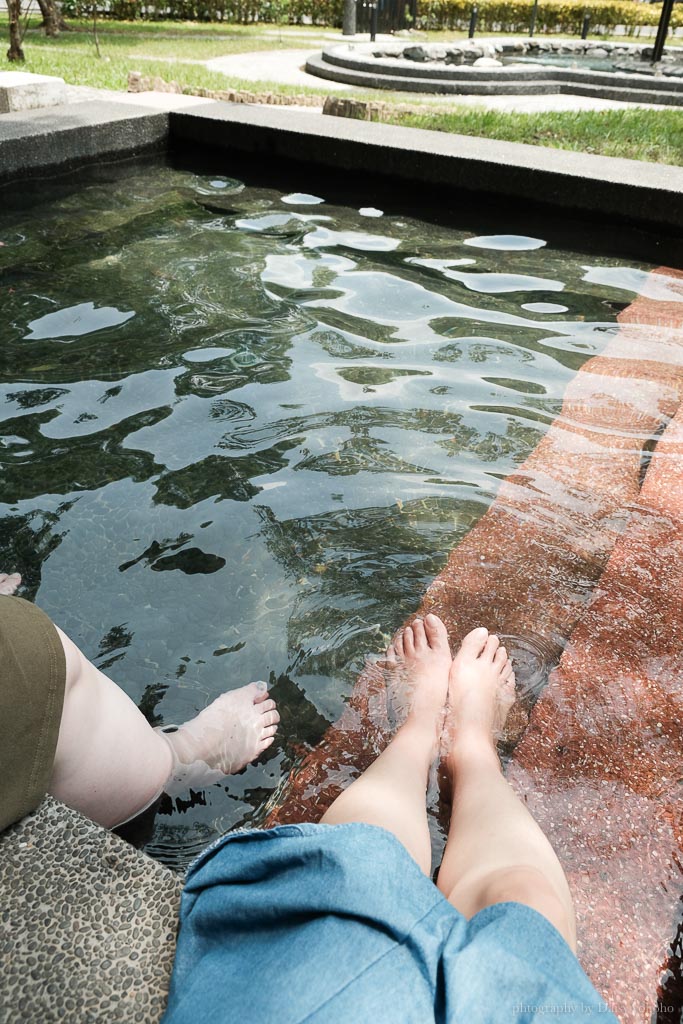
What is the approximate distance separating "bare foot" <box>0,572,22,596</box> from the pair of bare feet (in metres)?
Result: 1.27

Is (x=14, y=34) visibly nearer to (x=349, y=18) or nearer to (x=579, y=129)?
(x=579, y=129)

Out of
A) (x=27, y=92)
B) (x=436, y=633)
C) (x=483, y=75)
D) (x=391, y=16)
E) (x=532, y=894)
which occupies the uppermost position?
(x=391, y=16)

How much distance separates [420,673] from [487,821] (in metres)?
0.66

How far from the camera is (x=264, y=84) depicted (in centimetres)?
1201

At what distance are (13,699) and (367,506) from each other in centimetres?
193

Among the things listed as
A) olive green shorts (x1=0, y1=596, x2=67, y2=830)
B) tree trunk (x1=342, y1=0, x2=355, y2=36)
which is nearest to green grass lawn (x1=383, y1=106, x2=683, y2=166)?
olive green shorts (x1=0, y1=596, x2=67, y2=830)

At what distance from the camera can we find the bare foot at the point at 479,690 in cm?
218

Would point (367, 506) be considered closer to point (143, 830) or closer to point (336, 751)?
point (336, 751)

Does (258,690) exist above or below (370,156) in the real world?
below

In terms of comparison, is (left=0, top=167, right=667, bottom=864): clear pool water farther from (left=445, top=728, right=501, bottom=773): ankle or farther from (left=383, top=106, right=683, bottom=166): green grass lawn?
(left=383, top=106, right=683, bottom=166): green grass lawn

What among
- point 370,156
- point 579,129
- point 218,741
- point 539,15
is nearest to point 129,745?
point 218,741

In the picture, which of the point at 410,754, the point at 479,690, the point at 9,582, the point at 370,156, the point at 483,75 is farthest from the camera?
the point at 483,75

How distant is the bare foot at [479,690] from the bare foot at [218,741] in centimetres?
52

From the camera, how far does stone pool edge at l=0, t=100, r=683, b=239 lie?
19.0 feet
